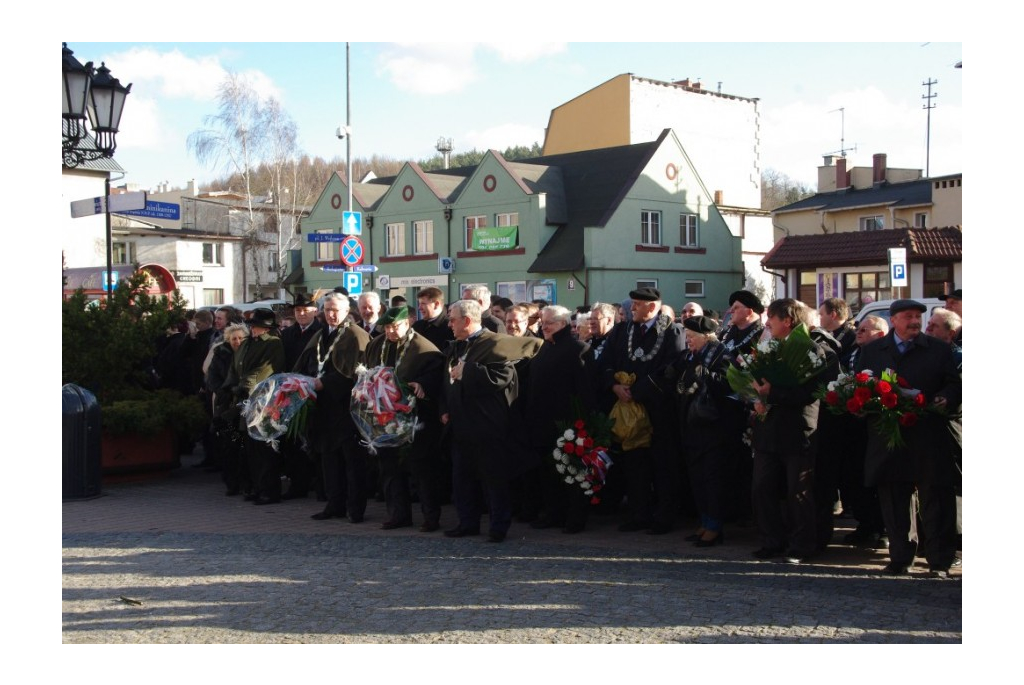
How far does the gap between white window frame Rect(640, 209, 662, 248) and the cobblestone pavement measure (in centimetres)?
3461

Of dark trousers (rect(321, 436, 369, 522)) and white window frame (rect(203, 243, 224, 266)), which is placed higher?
white window frame (rect(203, 243, 224, 266))

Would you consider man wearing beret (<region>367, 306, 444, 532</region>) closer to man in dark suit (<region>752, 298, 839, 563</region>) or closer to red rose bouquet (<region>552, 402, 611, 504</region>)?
red rose bouquet (<region>552, 402, 611, 504</region>)

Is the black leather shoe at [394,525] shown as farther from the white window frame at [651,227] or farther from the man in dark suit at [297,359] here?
the white window frame at [651,227]

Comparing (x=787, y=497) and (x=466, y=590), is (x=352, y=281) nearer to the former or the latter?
(x=787, y=497)

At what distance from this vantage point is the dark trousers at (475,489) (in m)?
8.34

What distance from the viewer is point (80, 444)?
10.4 meters

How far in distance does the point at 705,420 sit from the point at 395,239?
4032 cm

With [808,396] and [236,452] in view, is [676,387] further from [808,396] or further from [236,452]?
[236,452]

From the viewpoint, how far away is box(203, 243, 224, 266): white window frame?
5984cm

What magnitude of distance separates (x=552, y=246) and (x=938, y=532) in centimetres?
3586

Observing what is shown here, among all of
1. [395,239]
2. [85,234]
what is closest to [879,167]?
[395,239]

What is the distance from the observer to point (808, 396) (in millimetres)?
7305

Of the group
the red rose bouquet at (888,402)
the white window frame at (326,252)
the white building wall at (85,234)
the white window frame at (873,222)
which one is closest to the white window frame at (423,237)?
the white window frame at (326,252)

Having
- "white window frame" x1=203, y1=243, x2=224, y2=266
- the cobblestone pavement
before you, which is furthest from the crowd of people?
"white window frame" x1=203, y1=243, x2=224, y2=266
